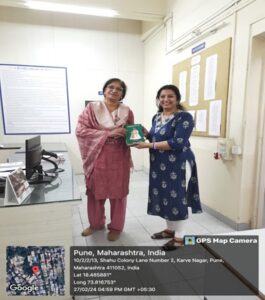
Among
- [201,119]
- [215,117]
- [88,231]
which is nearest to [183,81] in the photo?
[201,119]

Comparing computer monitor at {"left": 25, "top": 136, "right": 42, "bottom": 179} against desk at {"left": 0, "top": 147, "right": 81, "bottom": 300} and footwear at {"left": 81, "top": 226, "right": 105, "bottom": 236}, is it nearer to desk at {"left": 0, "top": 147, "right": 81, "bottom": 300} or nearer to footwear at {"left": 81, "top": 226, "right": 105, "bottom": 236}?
desk at {"left": 0, "top": 147, "right": 81, "bottom": 300}

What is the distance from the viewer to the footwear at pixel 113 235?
2.16 meters

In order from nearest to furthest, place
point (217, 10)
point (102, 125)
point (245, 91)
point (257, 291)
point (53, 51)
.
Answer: point (257, 291)
point (102, 125)
point (245, 91)
point (217, 10)
point (53, 51)

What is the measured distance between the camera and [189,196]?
6.76 ft

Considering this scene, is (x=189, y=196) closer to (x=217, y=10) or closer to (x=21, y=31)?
(x=217, y=10)

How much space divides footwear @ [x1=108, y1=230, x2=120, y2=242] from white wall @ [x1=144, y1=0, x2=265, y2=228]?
4.00 feet

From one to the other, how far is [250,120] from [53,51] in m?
3.61

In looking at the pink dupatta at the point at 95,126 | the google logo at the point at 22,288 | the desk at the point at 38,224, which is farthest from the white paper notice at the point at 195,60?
the google logo at the point at 22,288

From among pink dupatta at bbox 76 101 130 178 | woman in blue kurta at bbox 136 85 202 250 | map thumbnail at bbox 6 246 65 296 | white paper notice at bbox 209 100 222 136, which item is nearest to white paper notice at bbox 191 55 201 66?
white paper notice at bbox 209 100 222 136

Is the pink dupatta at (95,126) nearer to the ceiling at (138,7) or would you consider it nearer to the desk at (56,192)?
the desk at (56,192)

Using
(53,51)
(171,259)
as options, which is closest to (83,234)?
(171,259)

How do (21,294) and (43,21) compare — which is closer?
(21,294)

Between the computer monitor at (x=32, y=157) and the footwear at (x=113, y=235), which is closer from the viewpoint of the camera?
the computer monitor at (x=32, y=157)

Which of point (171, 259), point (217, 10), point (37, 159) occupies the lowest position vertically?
point (171, 259)
